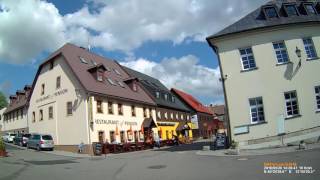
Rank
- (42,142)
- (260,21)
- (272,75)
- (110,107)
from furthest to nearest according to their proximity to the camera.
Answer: (110,107) < (42,142) < (260,21) < (272,75)

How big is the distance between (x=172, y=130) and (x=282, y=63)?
32.7m

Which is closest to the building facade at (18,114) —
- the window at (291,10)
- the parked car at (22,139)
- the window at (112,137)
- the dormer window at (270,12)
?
the parked car at (22,139)

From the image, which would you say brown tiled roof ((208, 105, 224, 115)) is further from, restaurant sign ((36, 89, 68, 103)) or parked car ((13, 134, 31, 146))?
restaurant sign ((36, 89, 68, 103))

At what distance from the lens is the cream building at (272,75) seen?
→ 23688 mm

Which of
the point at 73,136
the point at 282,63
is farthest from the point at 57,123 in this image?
the point at 282,63

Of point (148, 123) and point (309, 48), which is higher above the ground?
point (309, 48)

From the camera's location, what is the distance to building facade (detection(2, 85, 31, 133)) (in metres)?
47.3

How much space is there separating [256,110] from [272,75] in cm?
263

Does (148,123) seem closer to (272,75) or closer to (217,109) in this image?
(272,75)

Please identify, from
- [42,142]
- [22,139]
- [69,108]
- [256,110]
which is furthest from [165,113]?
[256,110]

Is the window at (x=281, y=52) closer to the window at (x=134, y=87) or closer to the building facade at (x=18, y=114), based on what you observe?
the window at (x=134, y=87)

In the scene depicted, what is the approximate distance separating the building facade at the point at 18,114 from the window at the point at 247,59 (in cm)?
3012

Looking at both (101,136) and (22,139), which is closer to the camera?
(101,136)

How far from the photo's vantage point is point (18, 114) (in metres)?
50.4
